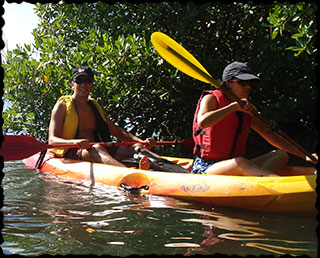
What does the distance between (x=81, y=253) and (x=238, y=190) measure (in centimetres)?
143

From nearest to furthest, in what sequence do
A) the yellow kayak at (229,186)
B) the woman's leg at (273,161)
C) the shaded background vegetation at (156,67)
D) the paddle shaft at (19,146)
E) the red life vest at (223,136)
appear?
the yellow kayak at (229,186) < the red life vest at (223,136) < the woman's leg at (273,161) < the paddle shaft at (19,146) < the shaded background vegetation at (156,67)

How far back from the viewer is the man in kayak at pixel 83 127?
4.79 meters

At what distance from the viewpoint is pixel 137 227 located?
292 cm

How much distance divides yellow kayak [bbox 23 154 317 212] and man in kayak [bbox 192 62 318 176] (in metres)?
0.15

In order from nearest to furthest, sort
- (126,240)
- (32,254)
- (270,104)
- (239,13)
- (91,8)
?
(32,254), (126,240), (270,104), (239,13), (91,8)

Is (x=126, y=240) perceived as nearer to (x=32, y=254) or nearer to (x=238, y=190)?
(x=32, y=254)

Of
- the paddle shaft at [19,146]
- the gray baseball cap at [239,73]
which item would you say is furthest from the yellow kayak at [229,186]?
the gray baseball cap at [239,73]

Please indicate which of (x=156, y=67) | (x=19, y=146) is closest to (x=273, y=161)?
(x=19, y=146)

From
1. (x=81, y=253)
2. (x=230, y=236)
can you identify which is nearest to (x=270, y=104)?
(x=230, y=236)

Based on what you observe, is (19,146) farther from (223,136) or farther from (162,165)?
(223,136)

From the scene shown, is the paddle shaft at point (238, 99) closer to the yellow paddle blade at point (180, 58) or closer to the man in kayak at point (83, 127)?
the yellow paddle blade at point (180, 58)

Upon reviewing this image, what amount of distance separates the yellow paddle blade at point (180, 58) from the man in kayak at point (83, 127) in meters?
1.19

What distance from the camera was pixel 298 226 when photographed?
300cm

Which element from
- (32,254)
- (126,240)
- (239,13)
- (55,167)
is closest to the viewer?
(32,254)
